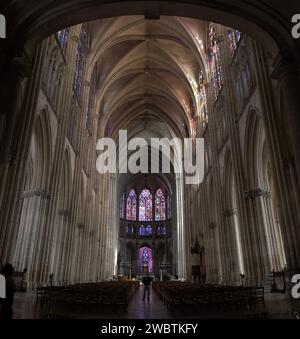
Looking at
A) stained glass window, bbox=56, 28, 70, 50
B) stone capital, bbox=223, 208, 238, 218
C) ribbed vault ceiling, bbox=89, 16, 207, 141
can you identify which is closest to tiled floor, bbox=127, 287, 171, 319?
stone capital, bbox=223, 208, 238, 218

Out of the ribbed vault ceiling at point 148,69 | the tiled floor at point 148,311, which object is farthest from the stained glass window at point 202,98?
the tiled floor at point 148,311

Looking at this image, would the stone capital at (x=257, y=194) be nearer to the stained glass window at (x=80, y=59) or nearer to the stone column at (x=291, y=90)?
the stone column at (x=291, y=90)

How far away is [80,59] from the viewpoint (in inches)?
861

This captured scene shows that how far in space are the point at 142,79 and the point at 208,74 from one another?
11.9 m

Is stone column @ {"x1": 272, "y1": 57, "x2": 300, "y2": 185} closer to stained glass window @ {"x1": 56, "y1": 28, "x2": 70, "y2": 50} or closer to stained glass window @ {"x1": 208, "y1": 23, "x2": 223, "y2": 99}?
stained glass window @ {"x1": 208, "y1": 23, "x2": 223, "y2": 99}

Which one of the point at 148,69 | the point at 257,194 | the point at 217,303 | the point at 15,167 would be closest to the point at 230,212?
the point at 257,194

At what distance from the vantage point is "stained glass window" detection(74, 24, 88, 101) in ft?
69.3

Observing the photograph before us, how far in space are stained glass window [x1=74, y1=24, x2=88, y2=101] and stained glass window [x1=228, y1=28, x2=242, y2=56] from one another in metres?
10.5

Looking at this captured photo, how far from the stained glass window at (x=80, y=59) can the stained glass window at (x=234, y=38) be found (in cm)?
1052

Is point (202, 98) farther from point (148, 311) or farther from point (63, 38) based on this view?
point (148, 311)

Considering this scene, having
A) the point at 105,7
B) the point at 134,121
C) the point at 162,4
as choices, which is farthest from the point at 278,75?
the point at 134,121

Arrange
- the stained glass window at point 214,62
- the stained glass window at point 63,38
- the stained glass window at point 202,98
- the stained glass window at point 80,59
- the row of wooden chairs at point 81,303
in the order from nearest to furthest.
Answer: the row of wooden chairs at point 81,303
the stained glass window at point 63,38
the stained glass window at point 214,62
the stained glass window at point 80,59
the stained glass window at point 202,98

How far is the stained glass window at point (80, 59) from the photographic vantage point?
21111mm
